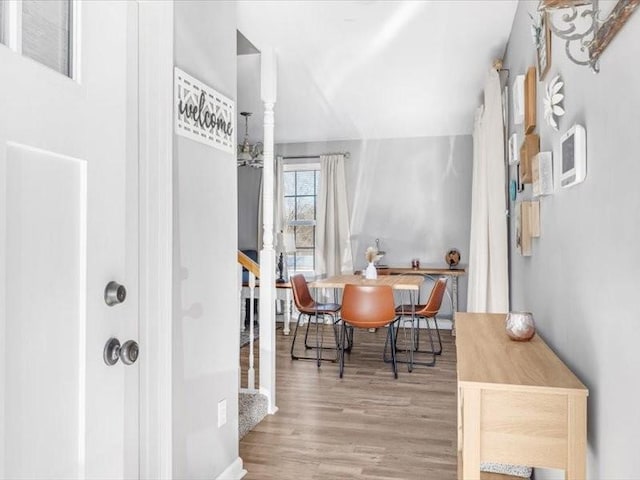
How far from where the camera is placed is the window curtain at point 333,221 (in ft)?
23.7

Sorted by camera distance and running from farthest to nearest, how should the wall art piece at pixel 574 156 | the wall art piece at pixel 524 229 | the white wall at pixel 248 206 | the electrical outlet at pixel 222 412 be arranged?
the white wall at pixel 248 206, the wall art piece at pixel 524 229, the electrical outlet at pixel 222 412, the wall art piece at pixel 574 156

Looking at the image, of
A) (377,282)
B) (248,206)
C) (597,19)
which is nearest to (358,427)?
(377,282)

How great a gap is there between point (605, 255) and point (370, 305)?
304cm

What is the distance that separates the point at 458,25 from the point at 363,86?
154 centimetres

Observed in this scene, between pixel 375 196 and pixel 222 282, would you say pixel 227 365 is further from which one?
pixel 375 196

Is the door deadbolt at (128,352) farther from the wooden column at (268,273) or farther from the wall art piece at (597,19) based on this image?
the wooden column at (268,273)

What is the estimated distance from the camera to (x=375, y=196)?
7230 millimetres

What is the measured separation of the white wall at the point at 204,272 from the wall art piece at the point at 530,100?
1.56 m

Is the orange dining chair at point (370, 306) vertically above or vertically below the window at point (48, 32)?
below

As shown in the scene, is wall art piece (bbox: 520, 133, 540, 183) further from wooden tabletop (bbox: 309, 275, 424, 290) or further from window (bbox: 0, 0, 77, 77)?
window (bbox: 0, 0, 77, 77)

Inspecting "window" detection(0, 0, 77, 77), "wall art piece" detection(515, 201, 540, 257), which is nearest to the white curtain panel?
"wall art piece" detection(515, 201, 540, 257)

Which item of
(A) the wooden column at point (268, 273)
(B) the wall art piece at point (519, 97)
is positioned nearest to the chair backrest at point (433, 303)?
(A) the wooden column at point (268, 273)

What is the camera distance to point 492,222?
13.0 feet

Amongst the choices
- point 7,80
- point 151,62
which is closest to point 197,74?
point 151,62
